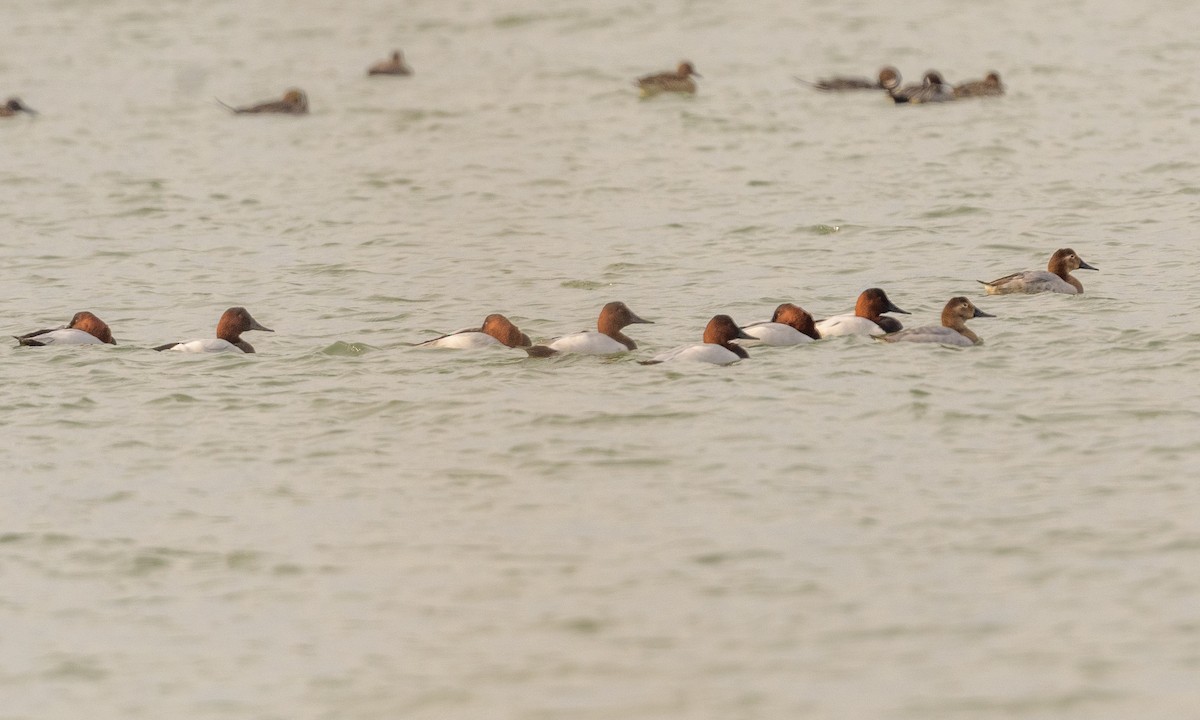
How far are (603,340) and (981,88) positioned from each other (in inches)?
661

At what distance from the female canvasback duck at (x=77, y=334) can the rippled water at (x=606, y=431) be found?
138 mm

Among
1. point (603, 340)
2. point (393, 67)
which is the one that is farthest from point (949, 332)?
point (393, 67)

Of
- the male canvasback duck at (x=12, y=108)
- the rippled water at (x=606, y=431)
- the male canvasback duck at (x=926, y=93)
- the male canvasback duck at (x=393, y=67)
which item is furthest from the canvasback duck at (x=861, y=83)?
the male canvasback duck at (x=12, y=108)

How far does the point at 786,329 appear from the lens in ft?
52.6

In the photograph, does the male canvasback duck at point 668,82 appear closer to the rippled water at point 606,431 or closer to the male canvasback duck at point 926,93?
the rippled water at point 606,431

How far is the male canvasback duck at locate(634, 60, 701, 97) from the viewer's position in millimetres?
31844

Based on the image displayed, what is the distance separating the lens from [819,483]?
39.7ft

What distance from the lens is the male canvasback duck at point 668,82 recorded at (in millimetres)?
31844

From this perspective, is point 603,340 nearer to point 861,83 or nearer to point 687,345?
point 687,345

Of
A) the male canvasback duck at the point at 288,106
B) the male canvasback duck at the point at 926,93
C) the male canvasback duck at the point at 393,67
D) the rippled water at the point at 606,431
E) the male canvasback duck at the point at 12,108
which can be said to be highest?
the male canvasback duck at the point at 393,67

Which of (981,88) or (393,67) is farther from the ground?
(393,67)

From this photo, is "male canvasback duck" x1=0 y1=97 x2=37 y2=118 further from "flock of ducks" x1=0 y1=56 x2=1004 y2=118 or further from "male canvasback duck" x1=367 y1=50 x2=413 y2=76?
"male canvasback duck" x1=367 y1=50 x2=413 y2=76

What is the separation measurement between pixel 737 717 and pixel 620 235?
13.8 meters

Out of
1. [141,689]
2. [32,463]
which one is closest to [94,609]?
[141,689]
